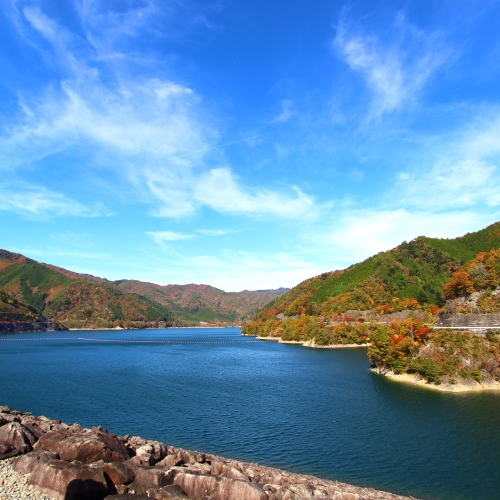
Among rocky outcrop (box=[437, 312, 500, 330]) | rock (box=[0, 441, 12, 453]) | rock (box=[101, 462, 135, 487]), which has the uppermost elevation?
rocky outcrop (box=[437, 312, 500, 330])

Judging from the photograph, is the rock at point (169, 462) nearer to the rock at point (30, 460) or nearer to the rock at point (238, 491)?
the rock at point (238, 491)

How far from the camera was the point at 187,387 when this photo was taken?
5641 cm

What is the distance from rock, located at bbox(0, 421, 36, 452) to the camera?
2276 cm

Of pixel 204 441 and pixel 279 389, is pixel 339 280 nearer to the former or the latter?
pixel 279 389

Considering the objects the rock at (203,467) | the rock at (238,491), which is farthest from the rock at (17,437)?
the rock at (238,491)

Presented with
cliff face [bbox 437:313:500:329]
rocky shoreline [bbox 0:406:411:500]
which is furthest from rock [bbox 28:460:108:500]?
cliff face [bbox 437:313:500:329]

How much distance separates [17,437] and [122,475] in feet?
27.1

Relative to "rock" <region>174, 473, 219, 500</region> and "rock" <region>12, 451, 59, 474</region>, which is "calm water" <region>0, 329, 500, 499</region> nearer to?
"rock" <region>174, 473, 219, 500</region>

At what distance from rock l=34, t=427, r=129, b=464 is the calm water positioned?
999cm

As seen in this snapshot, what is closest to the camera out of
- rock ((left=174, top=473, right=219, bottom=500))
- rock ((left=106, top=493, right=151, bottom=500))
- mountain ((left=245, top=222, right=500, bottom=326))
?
rock ((left=106, top=493, right=151, bottom=500))

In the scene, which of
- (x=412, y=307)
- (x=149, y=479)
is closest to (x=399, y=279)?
(x=412, y=307)

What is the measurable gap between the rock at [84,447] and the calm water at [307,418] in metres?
9.99

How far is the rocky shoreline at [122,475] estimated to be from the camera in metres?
18.4

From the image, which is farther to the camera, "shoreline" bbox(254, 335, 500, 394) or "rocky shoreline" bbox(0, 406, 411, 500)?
"shoreline" bbox(254, 335, 500, 394)
